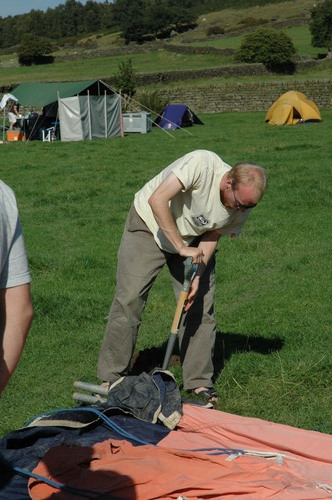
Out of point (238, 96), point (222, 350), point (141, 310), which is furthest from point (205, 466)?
point (238, 96)

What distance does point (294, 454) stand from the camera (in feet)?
15.2

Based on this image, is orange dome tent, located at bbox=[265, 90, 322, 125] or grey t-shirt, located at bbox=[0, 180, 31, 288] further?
orange dome tent, located at bbox=[265, 90, 322, 125]

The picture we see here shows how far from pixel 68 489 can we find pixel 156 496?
0.44 m

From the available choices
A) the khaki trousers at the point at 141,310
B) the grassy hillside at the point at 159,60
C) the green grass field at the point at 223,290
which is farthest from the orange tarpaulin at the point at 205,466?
the grassy hillside at the point at 159,60

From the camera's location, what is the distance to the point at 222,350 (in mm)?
6738

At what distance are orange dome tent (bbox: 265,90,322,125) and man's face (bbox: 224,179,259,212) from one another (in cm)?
2471

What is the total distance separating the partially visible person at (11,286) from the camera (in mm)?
2463

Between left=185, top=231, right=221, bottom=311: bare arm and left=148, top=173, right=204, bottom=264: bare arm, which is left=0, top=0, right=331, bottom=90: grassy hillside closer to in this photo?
left=185, top=231, right=221, bottom=311: bare arm

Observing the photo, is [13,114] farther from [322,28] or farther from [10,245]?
[322,28]

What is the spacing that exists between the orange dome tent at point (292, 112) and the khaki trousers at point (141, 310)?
80.2ft

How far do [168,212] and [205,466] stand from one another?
1773 mm

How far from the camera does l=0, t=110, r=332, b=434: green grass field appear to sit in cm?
593

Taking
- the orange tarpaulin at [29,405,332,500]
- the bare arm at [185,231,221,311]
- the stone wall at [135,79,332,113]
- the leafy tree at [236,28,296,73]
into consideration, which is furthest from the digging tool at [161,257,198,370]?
the leafy tree at [236,28,296,73]

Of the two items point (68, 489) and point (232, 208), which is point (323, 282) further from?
point (68, 489)
